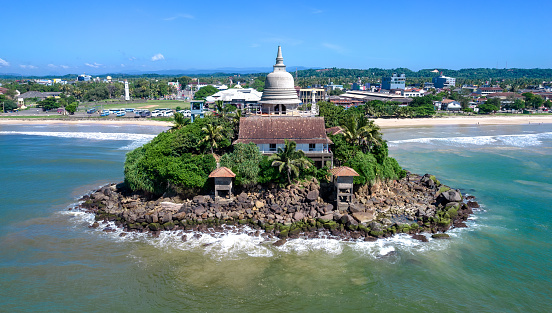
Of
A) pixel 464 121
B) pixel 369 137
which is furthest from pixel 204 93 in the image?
pixel 369 137

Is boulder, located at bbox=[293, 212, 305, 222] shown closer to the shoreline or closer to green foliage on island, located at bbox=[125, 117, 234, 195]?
green foliage on island, located at bbox=[125, 117, 234, 195]

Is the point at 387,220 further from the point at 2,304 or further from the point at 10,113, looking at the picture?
the point at 10,113

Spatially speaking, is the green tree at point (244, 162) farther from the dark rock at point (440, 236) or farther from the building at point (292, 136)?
the dark rock at point (440, 236)

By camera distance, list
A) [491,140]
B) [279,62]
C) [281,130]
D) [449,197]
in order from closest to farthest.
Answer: [449,197], [281,130], [279,62], [491,140]

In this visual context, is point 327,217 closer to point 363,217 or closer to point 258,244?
point 363,217

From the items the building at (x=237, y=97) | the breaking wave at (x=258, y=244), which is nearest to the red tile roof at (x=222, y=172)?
the breaking wave at (x=258, y=244)

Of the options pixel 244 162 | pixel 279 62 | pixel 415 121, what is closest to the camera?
pixel 244 162

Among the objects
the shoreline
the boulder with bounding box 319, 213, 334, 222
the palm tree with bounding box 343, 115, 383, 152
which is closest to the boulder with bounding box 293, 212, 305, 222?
the boulder with bounding box 319, 213, 334, 222
